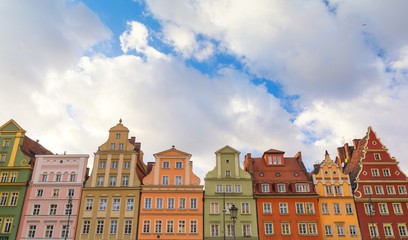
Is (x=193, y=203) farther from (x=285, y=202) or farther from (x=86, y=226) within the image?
(x=86, y=226)

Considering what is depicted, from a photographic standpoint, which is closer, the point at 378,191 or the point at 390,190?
the point at 378,191

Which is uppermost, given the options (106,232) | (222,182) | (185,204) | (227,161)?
(227,161)

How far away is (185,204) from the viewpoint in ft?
167

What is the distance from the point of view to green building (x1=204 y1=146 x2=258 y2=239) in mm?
49062

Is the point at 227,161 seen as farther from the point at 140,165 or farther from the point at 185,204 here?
the point at 140,165

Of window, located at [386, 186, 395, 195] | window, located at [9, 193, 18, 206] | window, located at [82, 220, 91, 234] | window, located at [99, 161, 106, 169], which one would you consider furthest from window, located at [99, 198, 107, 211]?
window, located at [386, 186, 395, 195]

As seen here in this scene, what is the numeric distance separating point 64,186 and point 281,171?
32.6m

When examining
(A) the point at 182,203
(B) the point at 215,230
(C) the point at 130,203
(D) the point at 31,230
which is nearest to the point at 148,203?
(C) the point at 130,203

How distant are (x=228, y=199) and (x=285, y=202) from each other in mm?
8319

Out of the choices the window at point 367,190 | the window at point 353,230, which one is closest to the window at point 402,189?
the window at point 367,190

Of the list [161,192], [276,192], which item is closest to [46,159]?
[161,192]

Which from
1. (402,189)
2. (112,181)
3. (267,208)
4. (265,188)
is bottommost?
(267,208)

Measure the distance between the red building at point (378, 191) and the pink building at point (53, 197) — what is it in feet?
132

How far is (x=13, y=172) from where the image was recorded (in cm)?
5253
